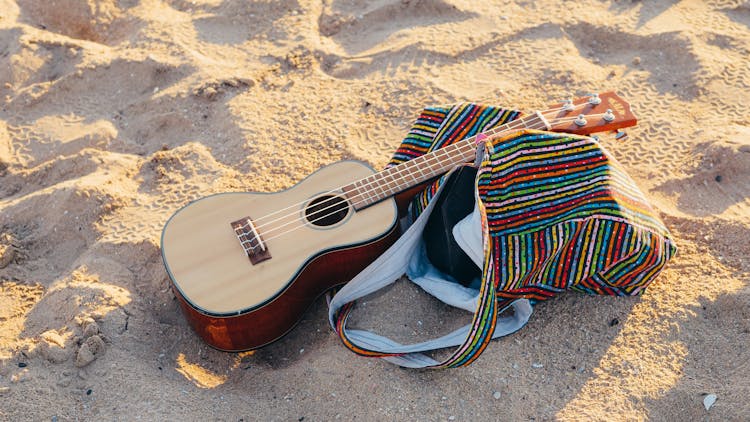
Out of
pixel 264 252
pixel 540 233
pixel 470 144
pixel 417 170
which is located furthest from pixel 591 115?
pixel 264 252

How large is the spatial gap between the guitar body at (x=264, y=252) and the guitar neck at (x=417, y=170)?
0.04m

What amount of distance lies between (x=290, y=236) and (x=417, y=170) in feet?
1.74

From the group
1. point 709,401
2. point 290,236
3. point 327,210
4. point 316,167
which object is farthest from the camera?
point 316,167

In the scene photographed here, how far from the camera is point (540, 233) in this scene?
201cm

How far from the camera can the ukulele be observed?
202cm

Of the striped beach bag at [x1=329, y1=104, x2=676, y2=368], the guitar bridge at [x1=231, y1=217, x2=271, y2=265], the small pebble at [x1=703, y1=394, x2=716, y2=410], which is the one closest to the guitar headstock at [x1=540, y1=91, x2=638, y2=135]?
the striped beach bag at [x1=329, y1=104, x2=676, y2=368]

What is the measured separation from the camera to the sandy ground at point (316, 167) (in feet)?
6.53

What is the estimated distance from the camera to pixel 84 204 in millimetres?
2604

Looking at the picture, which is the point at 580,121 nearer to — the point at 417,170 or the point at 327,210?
the point at 417,170

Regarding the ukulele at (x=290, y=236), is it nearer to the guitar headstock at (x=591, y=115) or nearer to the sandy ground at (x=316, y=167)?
the guitar headstock at (x=591, y=115)

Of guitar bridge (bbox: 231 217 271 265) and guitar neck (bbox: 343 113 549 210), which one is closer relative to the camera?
guitar bridge (bbox: 231 217 271 265)

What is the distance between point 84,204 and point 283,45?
1.38 metres

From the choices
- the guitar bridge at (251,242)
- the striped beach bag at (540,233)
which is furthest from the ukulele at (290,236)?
the striped beach bag at (540,233)

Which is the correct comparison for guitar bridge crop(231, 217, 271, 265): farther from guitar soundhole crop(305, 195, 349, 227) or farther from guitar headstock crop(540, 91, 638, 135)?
guitar headstock crop(540, 91, 638, 135)
